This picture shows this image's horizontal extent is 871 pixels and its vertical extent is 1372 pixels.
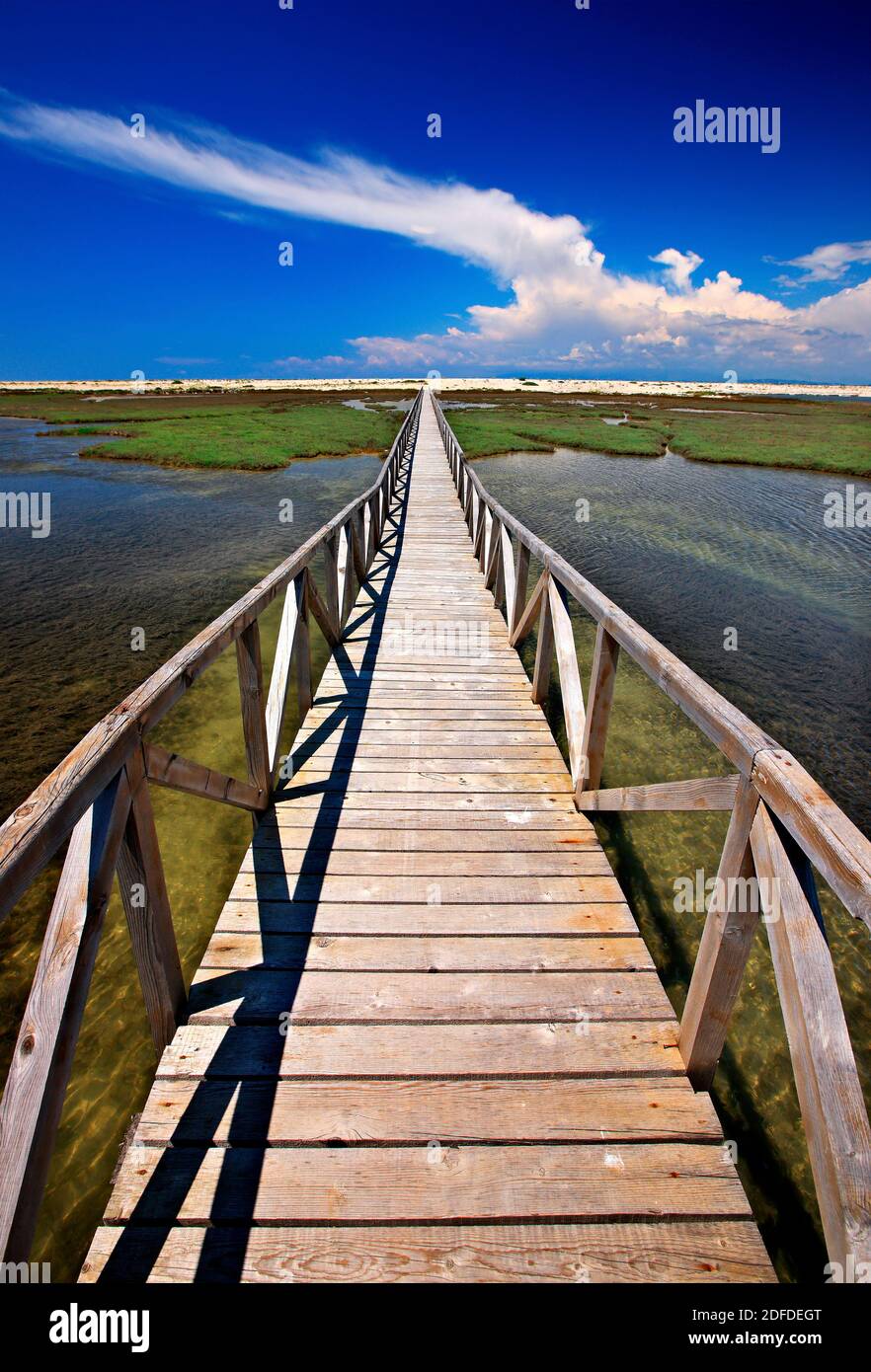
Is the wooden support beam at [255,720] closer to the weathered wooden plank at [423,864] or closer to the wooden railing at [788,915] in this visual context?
the weathered wooden plank at [423,864]

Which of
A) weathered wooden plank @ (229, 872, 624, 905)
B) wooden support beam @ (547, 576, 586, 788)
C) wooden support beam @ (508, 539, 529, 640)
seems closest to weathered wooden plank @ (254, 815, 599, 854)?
weathered wooden plank @ (229, 872, 624, 905)

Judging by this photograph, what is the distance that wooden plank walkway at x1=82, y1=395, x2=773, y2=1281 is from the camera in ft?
6.19

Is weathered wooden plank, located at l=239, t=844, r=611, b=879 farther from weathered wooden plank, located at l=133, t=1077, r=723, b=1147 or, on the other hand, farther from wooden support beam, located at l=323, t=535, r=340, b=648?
wooden support beam, located at l=323, t=535, r=340, b=648

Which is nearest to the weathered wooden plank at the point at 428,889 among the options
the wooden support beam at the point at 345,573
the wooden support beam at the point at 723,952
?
the wooden support beam at the point at 723,952

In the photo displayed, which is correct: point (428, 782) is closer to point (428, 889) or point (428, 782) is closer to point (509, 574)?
point (428, 889)

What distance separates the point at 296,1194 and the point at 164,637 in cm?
909

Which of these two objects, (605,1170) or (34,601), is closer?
(605,1170)

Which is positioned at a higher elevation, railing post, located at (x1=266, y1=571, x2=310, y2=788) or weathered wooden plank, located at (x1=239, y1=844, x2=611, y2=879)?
Answer: railing post, located at (x1=266, y1=571, x2=310, y2=788)

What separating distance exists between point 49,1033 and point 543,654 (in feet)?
14.9

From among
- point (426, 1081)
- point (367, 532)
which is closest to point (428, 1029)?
point (426, 1081)

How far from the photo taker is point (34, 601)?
11.3 meters

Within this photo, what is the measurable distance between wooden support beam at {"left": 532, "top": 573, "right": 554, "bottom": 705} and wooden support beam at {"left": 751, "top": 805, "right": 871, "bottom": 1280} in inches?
141
